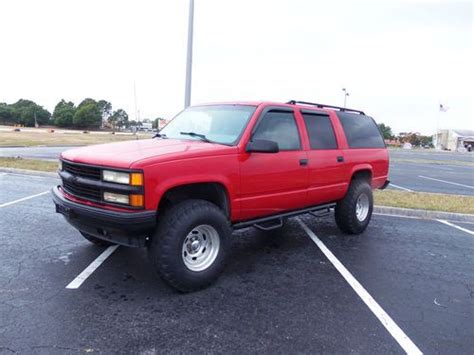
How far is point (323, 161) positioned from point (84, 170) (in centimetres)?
317

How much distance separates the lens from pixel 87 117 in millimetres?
83312

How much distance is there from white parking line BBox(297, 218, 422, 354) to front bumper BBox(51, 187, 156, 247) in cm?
228

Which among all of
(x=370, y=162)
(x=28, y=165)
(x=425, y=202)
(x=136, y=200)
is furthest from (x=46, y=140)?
(x=136, y=200)

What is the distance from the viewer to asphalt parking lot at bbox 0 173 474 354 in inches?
115

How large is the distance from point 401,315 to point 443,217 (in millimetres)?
4954

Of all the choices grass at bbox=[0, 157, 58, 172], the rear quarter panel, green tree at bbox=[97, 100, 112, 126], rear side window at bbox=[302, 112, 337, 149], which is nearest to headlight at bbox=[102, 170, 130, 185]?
rear side window at bbox=[302, 112, 337, 149]

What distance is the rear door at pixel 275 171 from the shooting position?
4.22 m

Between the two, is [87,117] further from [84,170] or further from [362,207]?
[84,170]

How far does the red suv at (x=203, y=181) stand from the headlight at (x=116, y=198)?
0.01 metres

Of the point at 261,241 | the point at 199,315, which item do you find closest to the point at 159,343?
the point at 199,315

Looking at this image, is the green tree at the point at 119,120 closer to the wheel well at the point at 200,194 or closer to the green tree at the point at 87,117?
the green tree at the point at 87,117

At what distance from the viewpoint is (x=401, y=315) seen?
344 centimetres

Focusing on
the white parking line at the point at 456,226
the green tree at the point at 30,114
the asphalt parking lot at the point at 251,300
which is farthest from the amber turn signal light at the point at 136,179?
the green tree at the point at 30,114

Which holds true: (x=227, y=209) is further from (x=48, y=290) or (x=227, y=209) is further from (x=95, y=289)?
(x=48, y=290)
